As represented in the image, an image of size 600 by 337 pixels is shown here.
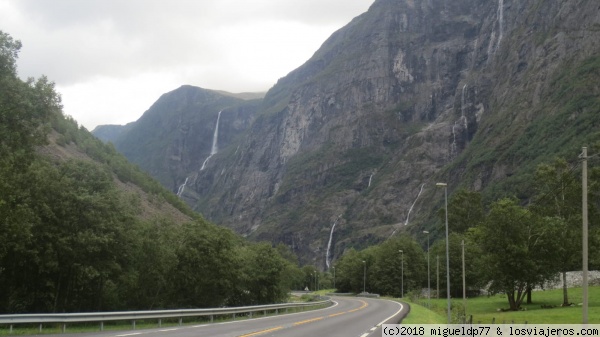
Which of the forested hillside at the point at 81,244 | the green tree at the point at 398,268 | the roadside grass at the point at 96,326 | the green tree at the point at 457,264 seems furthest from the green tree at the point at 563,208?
the green tree at the point at 398,268

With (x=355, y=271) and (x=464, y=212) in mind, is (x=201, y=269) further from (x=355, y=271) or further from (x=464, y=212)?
(x=355, y=271)

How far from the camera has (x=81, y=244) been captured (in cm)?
4406

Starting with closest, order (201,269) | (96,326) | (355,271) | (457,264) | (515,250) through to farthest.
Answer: (96,326)
(201,269)
(515,250)
(457,264)
(355,271)

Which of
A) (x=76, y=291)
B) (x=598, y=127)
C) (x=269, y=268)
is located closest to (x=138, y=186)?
(x=269, y=268)

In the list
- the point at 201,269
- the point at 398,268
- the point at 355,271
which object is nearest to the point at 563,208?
the point at 201,269

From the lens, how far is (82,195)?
147 ft

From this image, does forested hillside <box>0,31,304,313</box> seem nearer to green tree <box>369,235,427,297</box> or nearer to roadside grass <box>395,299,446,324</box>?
roadside grass <box>395,299,446,324</box>

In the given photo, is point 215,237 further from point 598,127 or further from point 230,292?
point 598,127

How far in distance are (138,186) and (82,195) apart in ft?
335

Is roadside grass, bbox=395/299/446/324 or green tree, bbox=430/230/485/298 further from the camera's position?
green tree, bbox=430/230/485/298

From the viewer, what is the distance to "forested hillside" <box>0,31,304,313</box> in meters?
32.7

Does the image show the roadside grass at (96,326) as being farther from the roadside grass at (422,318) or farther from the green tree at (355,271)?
the green tree at (355,271)

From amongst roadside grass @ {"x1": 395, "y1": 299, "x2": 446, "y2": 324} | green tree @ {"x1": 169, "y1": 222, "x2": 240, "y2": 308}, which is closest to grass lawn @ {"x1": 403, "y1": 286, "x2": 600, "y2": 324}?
roadside grass @ {"x1": 395, "y1": 299, "x2": 446, "y2": 324}

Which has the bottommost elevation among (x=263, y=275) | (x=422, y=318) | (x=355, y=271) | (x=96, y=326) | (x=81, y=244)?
(x=355, y=271)
